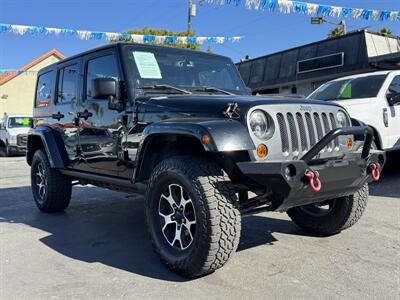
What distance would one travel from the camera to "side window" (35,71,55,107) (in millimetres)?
6328

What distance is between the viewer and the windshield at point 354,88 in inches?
291

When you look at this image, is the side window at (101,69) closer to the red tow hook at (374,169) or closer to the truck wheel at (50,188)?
the truck wheel at (50,188)

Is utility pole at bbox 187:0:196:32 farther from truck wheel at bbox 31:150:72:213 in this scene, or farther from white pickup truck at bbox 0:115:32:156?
truck wheel at bbox 31:150:72:213

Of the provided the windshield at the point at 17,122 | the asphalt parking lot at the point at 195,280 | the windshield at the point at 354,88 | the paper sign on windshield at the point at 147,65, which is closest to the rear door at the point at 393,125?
the windshield at the point at 354,88

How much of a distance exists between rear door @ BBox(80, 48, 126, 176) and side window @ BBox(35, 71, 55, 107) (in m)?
1.27

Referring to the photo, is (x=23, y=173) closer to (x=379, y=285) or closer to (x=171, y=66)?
(x=171, y=66)

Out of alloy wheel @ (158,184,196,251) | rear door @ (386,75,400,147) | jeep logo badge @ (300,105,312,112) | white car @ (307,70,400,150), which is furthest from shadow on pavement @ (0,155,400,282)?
jeep logo badge @ (300,105,312,112)

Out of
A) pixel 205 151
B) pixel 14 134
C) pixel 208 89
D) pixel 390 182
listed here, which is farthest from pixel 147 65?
pixel 14 134

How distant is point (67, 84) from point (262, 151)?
3.42m

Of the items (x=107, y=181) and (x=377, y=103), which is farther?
(x=377, y=103)

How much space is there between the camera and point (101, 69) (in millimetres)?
4918

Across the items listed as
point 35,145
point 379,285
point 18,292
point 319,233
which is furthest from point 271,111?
point 35,145

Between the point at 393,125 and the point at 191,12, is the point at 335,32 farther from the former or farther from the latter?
the point at 393,125

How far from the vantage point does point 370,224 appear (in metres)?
4.98
